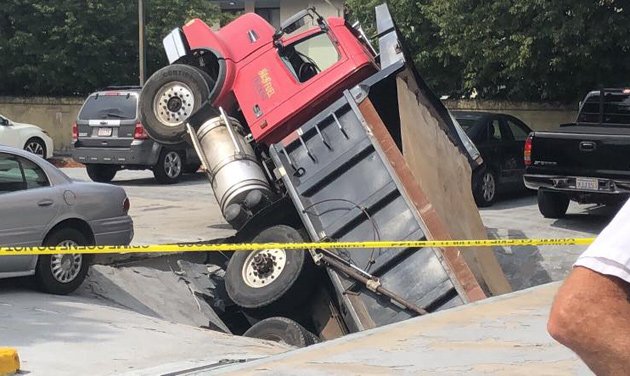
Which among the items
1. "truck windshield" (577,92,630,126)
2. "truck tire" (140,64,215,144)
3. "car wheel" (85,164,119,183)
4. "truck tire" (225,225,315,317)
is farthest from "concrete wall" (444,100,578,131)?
"truck tire" (225,225,315,317)

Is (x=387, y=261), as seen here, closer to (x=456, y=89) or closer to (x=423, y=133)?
(x=423, y=133)

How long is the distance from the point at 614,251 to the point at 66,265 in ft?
23.3

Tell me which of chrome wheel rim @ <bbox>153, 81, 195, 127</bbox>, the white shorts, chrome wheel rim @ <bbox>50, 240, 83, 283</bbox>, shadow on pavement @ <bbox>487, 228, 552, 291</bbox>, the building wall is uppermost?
the white shorts

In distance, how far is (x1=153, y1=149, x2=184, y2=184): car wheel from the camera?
55.9 ft

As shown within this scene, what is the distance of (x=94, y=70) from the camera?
2553 centimetres

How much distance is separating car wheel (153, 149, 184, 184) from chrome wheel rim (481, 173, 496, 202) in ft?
20.6

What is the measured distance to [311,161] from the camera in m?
8.83

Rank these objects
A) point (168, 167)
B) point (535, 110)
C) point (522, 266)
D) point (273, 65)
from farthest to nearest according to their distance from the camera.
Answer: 1. point (535, 110)
2. point (168, 167)
3. point (522, 266)
4. point (273, 65)

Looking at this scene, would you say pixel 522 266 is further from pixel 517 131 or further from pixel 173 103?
pixel 517 131

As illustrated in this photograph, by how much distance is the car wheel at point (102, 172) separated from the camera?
17625 millimetres

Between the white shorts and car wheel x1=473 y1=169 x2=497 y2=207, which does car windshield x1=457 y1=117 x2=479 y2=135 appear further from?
the white shorts

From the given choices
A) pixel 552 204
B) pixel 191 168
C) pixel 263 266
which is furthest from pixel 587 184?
pixel 191 168

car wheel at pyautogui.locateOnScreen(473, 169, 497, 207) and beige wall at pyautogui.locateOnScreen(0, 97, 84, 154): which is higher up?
A: car wheel at pyautogui.locateOnScreen(473, 169, 497, 207)

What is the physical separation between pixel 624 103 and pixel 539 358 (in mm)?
8818
